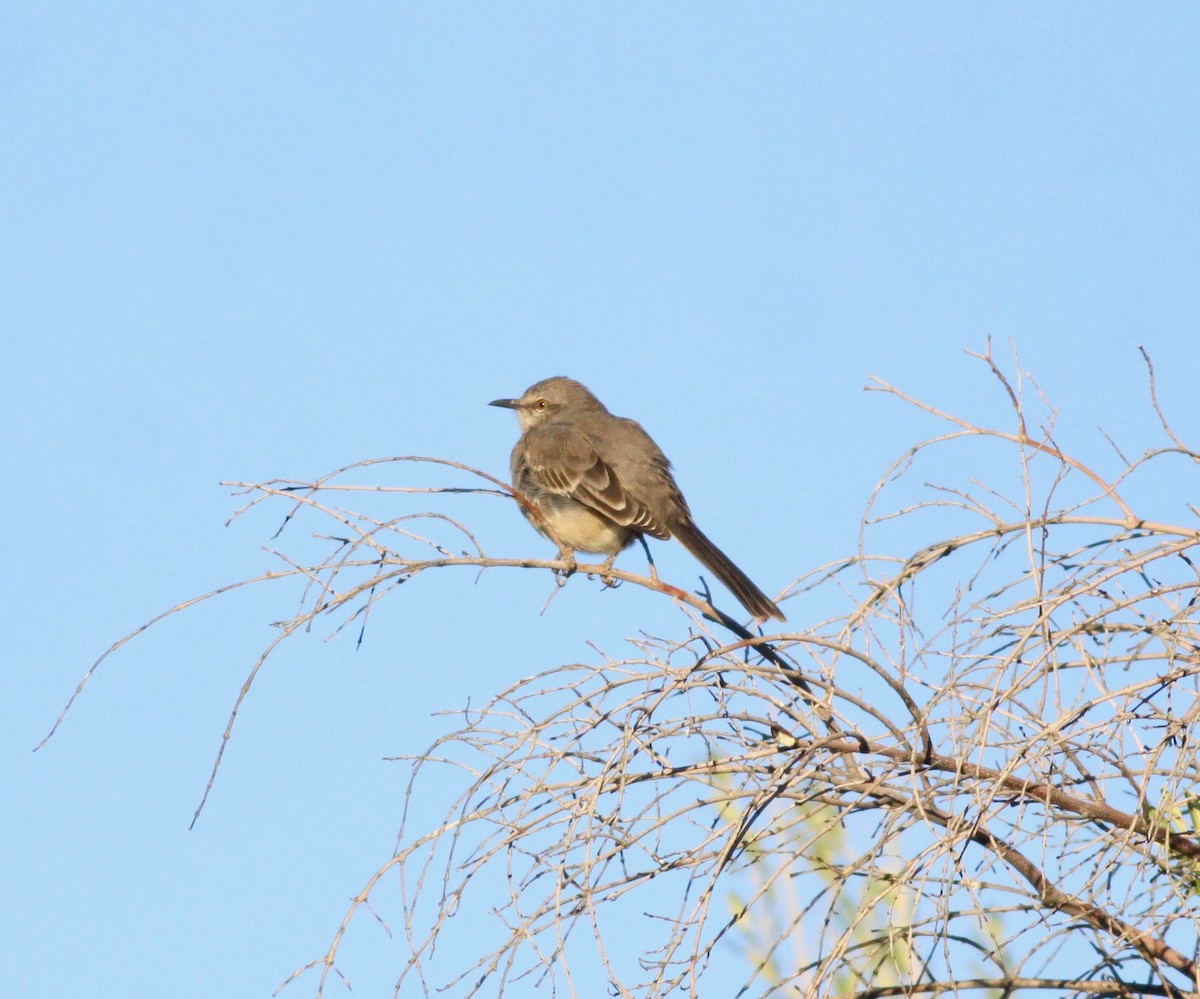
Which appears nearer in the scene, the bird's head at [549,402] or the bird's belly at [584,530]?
the bird's belly at [584,530]

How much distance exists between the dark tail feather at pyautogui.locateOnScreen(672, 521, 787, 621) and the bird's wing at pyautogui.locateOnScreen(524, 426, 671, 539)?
12cm

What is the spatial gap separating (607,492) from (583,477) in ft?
0.60

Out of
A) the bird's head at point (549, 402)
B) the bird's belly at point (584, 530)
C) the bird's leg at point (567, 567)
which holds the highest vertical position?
the bird's head at point (549, 402)

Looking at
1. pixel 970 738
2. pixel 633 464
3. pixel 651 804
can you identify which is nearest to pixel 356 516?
pixel 651 804

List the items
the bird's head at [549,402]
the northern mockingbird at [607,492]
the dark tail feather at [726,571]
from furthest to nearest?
the bird's head at [549,402]
the northern mockingbird at [607,492]
the dark tail feather at [726,571]

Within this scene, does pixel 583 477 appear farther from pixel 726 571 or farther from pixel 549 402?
pixel 549 402

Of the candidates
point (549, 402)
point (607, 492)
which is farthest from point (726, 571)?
point (549, 402)

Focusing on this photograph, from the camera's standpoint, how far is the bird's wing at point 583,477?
274 inches

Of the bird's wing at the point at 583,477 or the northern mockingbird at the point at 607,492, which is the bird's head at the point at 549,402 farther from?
the bird's wing at the point at 583,477

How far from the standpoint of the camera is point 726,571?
6.69m

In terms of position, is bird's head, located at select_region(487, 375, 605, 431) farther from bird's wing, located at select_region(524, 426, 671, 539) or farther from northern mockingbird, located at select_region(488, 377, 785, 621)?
bird's wing, located at select_region(524, 426, 671, 539)

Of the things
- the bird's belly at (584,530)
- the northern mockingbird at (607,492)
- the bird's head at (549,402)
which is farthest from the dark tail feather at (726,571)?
the bird's head at (549,402)

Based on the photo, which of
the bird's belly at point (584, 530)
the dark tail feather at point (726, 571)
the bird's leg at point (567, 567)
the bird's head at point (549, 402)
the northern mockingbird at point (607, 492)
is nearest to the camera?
the bird's leg at point (567, 567)

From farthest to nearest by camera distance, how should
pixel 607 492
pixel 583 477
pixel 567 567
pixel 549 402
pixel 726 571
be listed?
pixel 549 402, pixel 583 477, pixel 607 492, pixel 726 571, pixel 567 567
